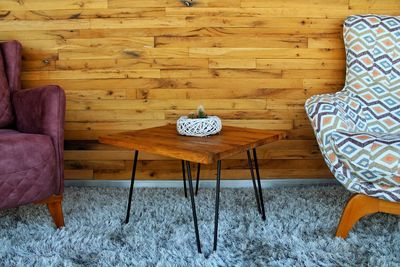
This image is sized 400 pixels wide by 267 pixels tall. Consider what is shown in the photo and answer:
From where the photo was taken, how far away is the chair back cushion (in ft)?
5.48

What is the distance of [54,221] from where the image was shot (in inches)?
58.6

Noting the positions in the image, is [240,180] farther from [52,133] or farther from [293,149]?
[52,133]

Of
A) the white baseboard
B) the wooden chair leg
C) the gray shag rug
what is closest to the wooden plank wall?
the white baseboard

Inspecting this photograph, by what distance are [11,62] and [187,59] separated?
912 millimetres

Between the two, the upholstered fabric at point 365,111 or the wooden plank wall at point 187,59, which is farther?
the wooden plank wall at point 187,59

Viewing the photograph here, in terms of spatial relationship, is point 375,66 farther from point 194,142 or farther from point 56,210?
point 56,210

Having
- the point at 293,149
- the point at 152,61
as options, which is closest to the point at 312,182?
the point at 293,149

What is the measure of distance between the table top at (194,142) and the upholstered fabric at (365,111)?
8.6 inches

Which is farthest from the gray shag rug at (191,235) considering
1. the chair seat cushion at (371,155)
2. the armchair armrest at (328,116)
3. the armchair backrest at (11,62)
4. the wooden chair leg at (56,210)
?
the armchair backrest at (11,62)

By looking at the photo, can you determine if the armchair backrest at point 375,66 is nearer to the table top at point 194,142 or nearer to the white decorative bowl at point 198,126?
the table top at point 194,142

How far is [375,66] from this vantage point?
177 cm

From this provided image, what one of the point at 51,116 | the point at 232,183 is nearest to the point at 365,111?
the point at 232,183

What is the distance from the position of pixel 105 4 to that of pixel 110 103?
55 centimetres

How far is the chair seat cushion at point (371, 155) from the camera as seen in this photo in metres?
1.18
